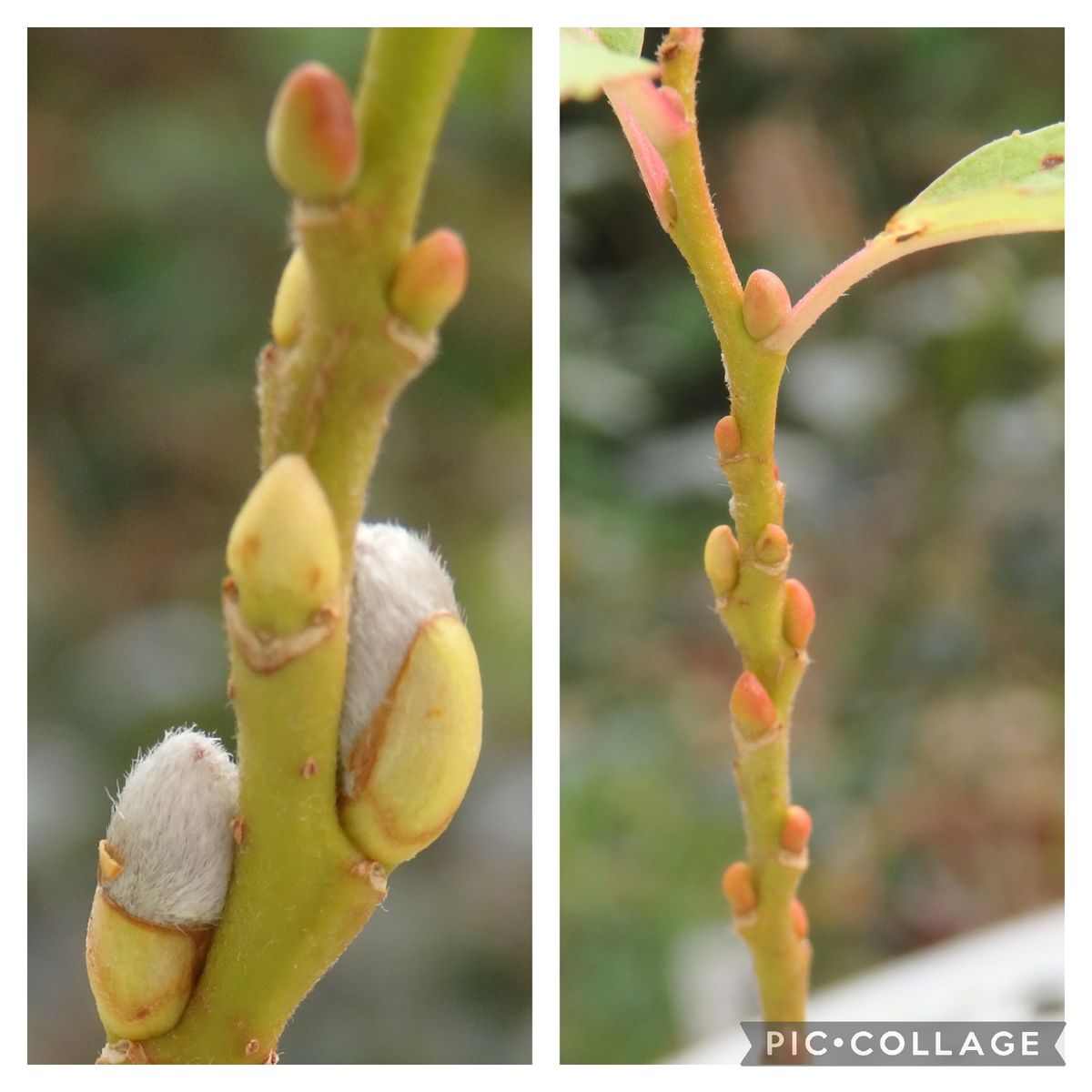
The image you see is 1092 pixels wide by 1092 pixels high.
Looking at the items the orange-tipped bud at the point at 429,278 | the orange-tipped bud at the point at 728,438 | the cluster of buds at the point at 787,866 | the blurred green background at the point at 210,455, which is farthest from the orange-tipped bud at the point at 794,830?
the blurred green background at the point at 210,455

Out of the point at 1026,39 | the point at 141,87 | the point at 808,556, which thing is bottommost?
the point at 808,556

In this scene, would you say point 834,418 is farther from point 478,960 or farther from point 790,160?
point 478,960

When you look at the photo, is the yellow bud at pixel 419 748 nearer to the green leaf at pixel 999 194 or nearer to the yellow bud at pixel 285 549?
the yellow bud at pixel 285 549

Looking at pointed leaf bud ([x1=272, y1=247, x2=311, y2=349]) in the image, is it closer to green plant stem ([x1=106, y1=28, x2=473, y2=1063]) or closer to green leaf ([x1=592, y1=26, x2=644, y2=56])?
green plant stem ([x1=106, y1=28, x2=473, y2=1063])

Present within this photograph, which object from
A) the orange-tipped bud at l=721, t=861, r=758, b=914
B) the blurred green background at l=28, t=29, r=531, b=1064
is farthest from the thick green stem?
the blurred green background at l=28, t=29, r=531, b=1064
